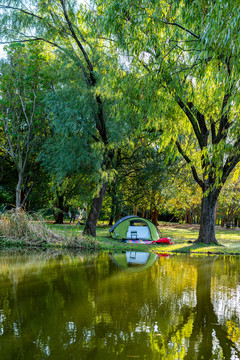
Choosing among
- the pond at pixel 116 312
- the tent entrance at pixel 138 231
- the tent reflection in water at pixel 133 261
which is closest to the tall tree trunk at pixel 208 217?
the tent entrance at pixel 138 231

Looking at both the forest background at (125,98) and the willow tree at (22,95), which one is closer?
the forest background at (125,98)

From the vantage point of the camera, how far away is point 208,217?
11.9 m

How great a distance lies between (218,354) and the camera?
2879 millimetres

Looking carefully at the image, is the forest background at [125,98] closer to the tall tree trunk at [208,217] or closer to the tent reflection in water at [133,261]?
the tall tree trunk at [208,217]

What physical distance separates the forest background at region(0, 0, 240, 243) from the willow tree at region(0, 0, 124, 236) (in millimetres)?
40

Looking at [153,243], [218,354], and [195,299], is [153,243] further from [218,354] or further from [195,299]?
[218,354]

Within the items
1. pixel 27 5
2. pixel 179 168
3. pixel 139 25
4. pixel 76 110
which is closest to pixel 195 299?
pixel 139 25

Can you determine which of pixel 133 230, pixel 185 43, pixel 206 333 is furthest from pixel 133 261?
pixel 185 43

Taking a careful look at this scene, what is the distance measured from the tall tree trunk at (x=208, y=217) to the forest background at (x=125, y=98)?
4cm

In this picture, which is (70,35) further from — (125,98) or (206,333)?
(206,333)

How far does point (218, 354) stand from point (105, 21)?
6164 millimetres

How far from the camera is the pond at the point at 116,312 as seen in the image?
9.55 ft

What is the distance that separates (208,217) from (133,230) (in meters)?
3.19

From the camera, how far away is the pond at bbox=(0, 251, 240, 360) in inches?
115
